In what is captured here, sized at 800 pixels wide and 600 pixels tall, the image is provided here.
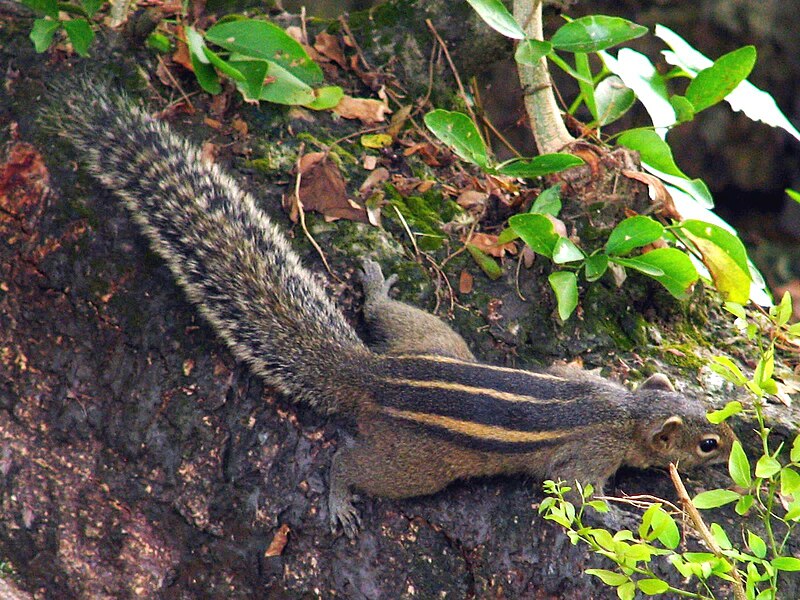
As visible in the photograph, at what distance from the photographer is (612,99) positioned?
14.4ft

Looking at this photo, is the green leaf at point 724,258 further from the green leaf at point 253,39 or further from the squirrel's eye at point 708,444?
the green leaf at point 253,39

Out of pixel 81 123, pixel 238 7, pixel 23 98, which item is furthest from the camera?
pixel 238 7

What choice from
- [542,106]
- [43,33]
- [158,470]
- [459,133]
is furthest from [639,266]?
[43,33]

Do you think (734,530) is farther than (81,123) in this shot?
No

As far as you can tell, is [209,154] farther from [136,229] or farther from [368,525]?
[368,525]

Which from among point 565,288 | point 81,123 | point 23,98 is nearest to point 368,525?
point 565,288

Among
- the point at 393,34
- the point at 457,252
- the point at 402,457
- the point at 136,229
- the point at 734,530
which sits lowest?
the point at 734,530

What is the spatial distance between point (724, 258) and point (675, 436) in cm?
95

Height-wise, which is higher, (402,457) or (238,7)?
(238,7)

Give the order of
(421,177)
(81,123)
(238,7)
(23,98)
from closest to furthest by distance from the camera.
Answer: (81,123) → (23,98) → (421,177) → (238,7)

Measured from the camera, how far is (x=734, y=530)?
11.3 ft

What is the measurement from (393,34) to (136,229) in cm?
181

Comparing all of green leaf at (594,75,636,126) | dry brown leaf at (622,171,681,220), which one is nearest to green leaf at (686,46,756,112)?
green leaf at (594,75,636,126)

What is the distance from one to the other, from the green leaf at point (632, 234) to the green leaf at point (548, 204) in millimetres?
303
